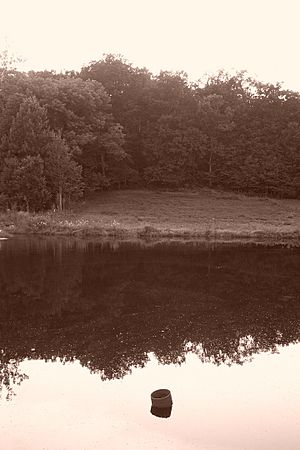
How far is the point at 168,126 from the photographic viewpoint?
66438 millimetres

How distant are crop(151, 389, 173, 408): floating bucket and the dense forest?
46002 millimetres

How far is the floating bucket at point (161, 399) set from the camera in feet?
33.4

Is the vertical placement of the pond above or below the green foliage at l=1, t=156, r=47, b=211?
below

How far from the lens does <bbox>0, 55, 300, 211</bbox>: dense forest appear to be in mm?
58031

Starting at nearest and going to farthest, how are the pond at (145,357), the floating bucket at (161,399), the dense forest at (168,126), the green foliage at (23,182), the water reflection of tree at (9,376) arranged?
the pond at (145,357) → the floating bucket at (161,399) → the water reflection of tree at (9,376) → the green foliage at (23,182) → the dense forest at (168,126)

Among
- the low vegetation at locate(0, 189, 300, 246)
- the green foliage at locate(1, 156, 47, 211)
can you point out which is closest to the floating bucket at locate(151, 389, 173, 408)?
the low vegetation at locate(0, 189, 300, 246)

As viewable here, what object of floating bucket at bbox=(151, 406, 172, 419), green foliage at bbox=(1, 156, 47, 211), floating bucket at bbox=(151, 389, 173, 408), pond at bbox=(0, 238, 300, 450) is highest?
green foliage at bbox=(1, 156, 47, 211)

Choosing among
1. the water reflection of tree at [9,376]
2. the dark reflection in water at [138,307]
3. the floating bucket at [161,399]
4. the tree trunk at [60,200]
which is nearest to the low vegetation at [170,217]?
the tree trunk at [60,200]

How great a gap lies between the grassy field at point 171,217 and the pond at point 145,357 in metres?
16.3

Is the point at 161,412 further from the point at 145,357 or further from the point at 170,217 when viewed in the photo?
the point at 170,217

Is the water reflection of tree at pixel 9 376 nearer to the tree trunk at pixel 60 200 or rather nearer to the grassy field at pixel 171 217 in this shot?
the grassy field at pixel 171 217

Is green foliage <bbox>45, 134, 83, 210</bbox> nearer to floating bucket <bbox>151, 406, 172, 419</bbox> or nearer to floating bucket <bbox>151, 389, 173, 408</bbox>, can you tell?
floating bucket <bbox>151, 389, 173, 408</bbox>

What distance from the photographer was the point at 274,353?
14141mm

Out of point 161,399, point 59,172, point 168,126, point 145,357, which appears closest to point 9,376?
point 145,357
